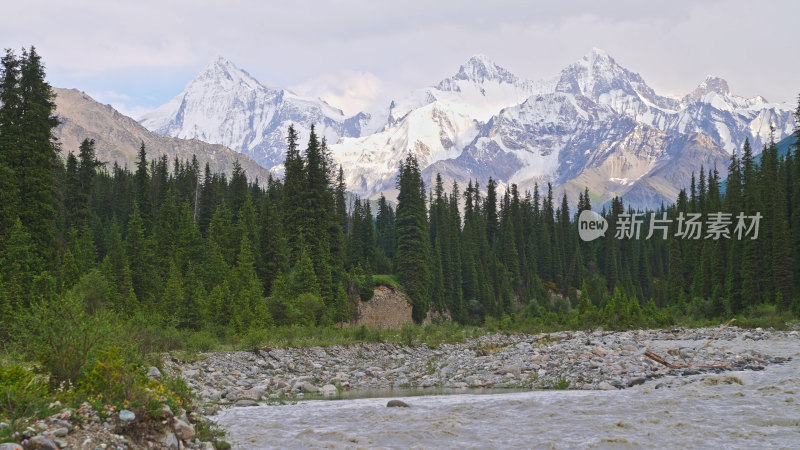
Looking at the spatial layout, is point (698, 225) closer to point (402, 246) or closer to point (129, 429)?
point (402, 246)

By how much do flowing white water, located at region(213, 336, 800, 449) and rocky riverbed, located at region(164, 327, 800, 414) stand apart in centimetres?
207

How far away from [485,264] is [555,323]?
47.6 meters

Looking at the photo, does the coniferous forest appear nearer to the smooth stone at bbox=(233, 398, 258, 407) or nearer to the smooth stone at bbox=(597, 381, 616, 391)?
the smooth stone at bbox=(233, 398, 258, 407)

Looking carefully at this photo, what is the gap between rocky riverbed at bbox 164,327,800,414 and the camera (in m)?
21.8

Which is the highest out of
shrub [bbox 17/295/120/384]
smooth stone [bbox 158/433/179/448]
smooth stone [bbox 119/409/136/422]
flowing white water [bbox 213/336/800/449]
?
shrub [bbox 17/295/120/384]

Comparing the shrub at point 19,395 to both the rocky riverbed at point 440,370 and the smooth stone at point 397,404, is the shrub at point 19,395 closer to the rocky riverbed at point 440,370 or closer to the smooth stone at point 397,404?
the rocky riverbed at point 440,370

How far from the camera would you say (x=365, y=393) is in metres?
22.5

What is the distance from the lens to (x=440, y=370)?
28.1m

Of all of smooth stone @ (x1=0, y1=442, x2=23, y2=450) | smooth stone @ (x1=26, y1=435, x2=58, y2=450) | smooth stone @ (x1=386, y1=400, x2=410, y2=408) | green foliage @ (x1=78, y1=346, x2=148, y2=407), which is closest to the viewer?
smooth stone @ (x1=0, y1=442, x2=23, y2=450)

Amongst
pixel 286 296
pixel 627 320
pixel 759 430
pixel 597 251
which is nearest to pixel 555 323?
pixel 627 320

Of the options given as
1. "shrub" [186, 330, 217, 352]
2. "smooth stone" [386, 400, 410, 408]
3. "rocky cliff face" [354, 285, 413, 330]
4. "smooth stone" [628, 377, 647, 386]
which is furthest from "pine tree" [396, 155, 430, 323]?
"smooth stone" [386, 400, 410, 408]

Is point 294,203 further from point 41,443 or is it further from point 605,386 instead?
point 41,443

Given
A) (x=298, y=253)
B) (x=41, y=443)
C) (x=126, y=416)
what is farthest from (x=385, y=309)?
(x=41, y=443)

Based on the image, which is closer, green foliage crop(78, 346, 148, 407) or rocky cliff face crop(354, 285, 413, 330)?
green foliage crop(78, 346, 148, 407)
